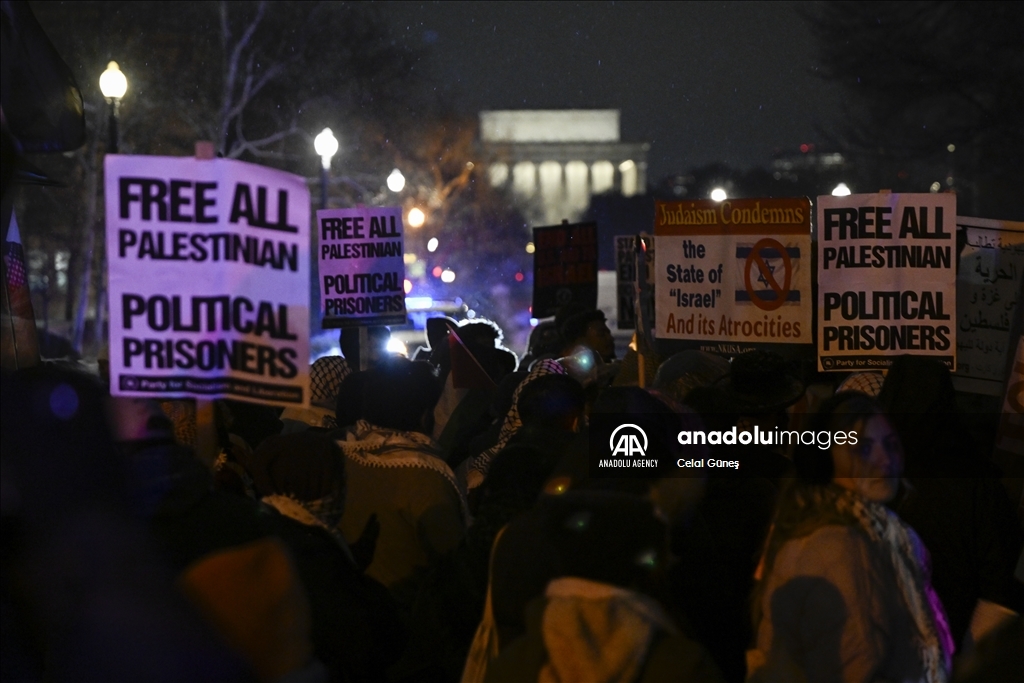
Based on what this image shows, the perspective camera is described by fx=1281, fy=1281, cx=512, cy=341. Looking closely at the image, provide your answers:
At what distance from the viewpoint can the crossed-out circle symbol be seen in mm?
7242

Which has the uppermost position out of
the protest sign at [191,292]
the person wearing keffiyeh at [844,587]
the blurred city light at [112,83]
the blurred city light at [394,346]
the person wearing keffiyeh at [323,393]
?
the blurred city light at [112,83]

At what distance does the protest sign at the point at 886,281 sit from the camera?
6590mm

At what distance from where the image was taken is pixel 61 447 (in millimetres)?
2963

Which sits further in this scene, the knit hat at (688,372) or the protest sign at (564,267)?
the protest sign at (564,267)

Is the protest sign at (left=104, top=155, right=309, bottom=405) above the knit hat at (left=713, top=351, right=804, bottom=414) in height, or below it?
above

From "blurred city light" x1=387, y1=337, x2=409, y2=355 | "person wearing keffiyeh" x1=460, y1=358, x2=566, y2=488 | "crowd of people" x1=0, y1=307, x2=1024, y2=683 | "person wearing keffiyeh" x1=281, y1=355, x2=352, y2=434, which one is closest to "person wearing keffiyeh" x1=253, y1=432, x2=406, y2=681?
"crowd of people" x1=0, y1=307, x2=1024, y2=683

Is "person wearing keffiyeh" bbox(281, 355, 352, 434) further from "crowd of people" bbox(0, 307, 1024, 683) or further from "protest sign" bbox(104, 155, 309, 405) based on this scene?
→ "protest sign" bbox(104, 155, 309, 405)

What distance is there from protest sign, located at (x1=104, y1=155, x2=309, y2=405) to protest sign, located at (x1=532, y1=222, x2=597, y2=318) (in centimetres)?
794

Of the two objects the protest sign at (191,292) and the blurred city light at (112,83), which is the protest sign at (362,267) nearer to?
the blurred city light at (112,83)

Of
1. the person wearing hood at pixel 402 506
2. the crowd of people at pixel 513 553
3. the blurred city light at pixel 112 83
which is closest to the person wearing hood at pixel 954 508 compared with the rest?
the crowd of people at pixel 513 553

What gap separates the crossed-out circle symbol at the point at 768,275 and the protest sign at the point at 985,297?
0.93 m

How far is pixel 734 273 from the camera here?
743cm

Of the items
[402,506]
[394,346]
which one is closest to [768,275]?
[402,506]

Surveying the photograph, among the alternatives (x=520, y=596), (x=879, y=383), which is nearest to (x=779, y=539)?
(x=520, y=596)
